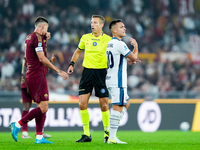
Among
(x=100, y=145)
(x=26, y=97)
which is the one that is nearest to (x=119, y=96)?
(x=100, y=145)

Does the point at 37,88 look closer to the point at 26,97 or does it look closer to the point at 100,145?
the point at 100,145

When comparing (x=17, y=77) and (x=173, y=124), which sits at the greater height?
(x=17, y=77)

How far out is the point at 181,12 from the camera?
22.7 m

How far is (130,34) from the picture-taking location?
63.8ft

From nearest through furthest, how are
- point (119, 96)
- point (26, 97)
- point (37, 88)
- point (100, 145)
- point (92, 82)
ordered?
point (100, 145) → point (119, 96) → point (37, 88) → point (92, 82) → point (26, 97)

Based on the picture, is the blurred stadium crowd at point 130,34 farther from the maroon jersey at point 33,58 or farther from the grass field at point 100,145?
the maroon jersey at point 33,58

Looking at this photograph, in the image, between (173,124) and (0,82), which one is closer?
(173,124)

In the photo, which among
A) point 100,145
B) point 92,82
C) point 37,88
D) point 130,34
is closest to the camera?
point 100,145

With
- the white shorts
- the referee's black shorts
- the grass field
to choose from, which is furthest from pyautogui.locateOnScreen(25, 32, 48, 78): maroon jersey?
the white shorts

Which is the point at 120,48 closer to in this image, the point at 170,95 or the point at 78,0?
the point at 170,95

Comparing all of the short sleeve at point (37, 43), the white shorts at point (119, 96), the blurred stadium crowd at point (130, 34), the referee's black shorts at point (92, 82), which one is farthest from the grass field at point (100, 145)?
the blurred stadium crowd at point (130, 34)

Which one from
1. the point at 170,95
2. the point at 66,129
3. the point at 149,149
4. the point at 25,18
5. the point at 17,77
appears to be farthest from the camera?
the point at 25,18

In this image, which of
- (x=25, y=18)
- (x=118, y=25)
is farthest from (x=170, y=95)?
(x=25, y=18)

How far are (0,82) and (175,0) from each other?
13.1 m
